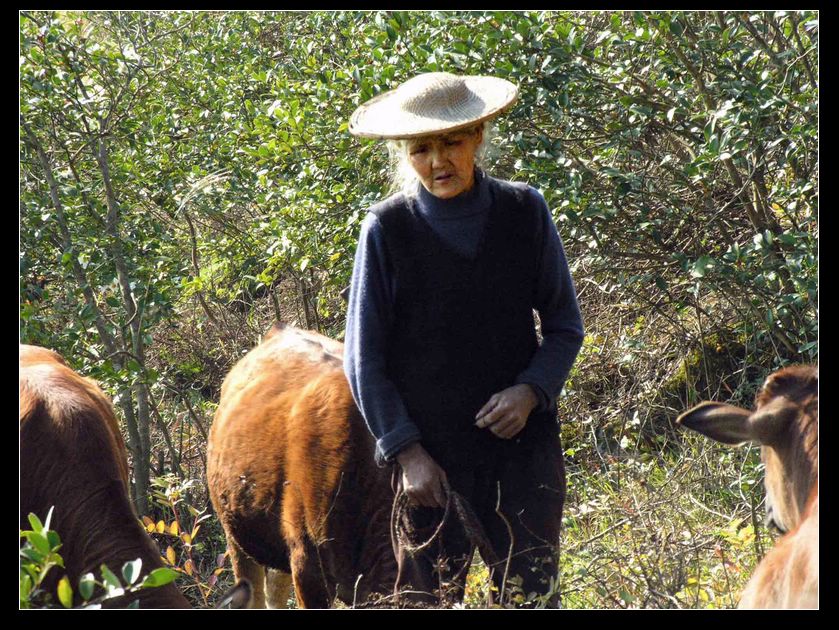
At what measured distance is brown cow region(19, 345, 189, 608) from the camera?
426 cm

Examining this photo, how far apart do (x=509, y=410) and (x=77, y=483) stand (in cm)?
195

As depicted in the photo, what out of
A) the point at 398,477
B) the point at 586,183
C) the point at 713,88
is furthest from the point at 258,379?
the point at 713,88

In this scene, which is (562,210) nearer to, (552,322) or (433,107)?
(552,322)

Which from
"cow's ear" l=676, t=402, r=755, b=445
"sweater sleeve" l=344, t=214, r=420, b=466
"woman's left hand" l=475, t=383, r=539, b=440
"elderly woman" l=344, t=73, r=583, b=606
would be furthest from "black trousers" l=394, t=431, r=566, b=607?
"cow's ear" l=676, t=402, r=755, b=445

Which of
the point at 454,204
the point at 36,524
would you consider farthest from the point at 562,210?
the point at 36,524

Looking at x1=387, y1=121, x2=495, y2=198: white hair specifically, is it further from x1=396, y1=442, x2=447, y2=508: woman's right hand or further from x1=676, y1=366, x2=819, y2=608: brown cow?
x1=676, y1=366, x2=819, y2=608: brown cow

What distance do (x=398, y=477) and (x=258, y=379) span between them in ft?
6.09

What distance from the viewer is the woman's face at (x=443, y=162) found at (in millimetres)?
3834

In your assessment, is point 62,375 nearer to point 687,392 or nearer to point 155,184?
point 155,184

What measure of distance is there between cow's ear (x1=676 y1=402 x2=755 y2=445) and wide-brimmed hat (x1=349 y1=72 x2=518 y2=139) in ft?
4.10

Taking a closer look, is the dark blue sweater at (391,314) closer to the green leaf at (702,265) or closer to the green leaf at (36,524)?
the green leaf at (36,524)

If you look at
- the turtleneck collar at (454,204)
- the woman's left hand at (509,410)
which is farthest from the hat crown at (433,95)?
the woman's left hand at (509,410)

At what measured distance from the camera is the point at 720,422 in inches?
143

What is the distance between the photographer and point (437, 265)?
387 cm
